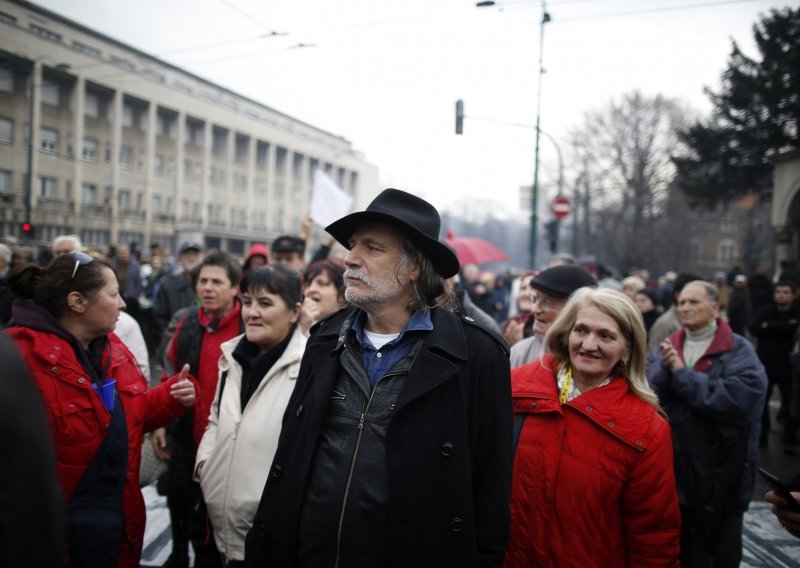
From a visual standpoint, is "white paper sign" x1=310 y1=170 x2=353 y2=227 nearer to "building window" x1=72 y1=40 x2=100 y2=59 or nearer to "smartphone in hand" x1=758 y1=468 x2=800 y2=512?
"smartphone in hand" x1=758 y1=468 x2=800 y2=512

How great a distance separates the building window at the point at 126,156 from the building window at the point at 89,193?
13.3 feet

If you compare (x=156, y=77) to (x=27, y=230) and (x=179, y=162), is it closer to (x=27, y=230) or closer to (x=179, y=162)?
(x=179, y=162)

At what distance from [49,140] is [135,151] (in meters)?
18.7

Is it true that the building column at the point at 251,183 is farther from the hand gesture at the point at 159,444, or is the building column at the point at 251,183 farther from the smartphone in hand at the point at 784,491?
the smartphone in hand at the point at 784,491

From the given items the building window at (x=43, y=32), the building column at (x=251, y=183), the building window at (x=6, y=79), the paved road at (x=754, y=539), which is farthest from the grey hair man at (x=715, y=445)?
the building column at (x=251, y=183)

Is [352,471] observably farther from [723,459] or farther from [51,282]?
[723,459]

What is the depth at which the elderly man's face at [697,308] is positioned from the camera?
12.3 feet

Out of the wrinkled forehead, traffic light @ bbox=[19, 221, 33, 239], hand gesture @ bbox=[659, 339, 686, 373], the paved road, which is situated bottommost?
the paved road

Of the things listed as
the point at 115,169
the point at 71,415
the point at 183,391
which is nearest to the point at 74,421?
the point at 71,415

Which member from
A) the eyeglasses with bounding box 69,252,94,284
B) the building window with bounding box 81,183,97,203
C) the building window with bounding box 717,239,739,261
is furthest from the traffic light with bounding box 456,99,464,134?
the building window with bounding box 717,239,739,261

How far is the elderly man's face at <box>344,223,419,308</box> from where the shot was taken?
221cm

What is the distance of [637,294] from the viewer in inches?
262

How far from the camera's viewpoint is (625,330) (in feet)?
8.42

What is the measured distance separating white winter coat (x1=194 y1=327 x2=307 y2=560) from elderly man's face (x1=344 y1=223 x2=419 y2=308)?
2.62 ft
